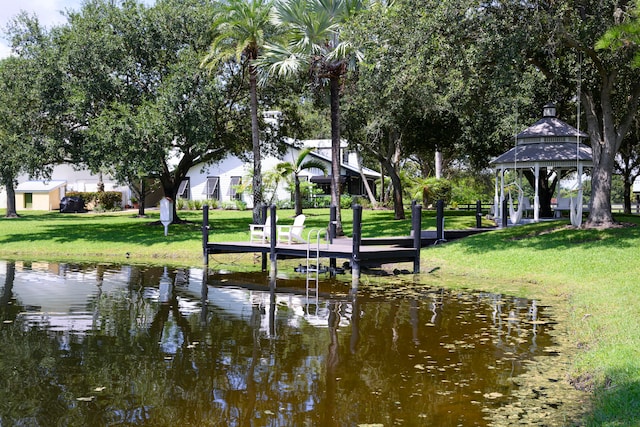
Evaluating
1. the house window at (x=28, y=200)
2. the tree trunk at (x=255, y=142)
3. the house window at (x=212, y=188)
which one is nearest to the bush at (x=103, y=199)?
the house window at (x=28, y=200)

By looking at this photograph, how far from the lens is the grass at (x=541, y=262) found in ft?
24.8

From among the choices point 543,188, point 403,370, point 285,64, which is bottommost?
point 403,370

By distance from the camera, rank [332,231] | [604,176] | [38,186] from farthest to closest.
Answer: [38,186] → [332,231] → [604,176]

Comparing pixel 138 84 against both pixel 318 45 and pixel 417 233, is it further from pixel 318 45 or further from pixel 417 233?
pixel 417 233

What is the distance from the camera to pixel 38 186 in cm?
5544

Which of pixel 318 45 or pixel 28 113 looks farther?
pixel 28 113

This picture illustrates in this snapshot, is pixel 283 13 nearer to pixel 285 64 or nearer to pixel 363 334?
pixel 285 64

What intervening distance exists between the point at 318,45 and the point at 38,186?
41.0 metres

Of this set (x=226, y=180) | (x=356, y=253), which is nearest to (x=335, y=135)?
(x=356, y=253)

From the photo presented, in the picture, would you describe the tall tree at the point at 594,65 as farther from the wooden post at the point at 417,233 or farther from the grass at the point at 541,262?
the wooden post at the point at 417,233

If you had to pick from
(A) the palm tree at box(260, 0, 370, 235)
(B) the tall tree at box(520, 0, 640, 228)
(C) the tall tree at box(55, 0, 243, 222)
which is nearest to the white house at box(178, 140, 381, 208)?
(C) the tall tree at box(55, 0, 243, 222)

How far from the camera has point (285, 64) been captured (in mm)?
21094

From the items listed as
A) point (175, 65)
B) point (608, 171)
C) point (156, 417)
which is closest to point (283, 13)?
point (175, 65)

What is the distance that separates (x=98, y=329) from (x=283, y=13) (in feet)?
43.6
